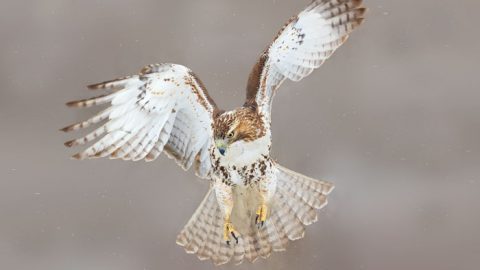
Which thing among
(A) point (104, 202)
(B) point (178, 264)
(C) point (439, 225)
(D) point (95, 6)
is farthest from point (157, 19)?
(C) point (439, 225)

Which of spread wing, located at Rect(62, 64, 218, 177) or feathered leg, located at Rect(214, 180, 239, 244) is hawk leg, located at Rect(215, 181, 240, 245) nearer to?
feathered leg, located at Rect(214, 180, 239, 244)

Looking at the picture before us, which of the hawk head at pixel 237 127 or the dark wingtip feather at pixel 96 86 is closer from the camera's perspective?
the dark wingtip feather at pixel 96 86

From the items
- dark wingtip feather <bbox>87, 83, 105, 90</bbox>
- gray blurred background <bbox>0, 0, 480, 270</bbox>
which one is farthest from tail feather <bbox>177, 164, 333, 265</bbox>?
dark wingtip feather <bbox>87, 83, 105, 90</bbox>

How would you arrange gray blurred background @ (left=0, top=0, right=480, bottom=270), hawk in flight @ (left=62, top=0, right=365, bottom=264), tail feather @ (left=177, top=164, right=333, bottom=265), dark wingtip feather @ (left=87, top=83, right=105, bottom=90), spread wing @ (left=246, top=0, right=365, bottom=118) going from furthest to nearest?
gray blurred background @ (left=0, top=0, right=480, bottom=270) → tail feather @ (left=177, top=164, right=333, bottom=265) → spread wing @ (left=246, top=0, right=365, bottom=118) → hawk in flight @ (left=62, top=0, right=365, bottom=264) → dark wingtip feather @ (left=87, top=83, right=105, bottom=90)

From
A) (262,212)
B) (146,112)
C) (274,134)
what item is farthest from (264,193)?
(274,134)

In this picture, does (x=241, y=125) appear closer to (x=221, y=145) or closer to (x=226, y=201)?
(x=221, y=145)

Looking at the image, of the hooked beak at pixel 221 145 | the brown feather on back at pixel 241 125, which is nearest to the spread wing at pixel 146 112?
the brown feather on back at pixel 241 125

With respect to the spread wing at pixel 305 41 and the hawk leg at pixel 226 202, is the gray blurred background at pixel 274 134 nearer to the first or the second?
the hawk leg at pixel 226 202
